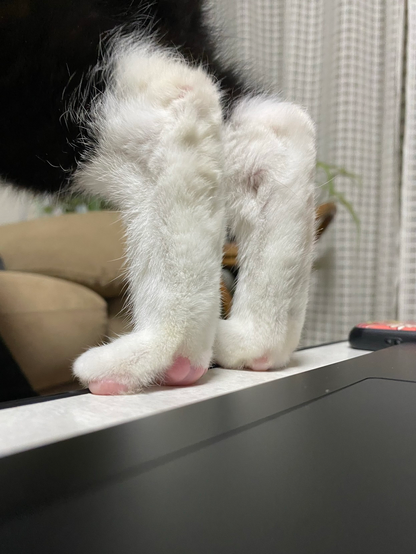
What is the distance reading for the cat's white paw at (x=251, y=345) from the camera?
50 cm

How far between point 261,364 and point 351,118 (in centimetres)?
102

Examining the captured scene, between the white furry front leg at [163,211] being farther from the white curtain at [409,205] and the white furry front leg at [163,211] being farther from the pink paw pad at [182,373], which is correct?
the white curtain at [409,205]

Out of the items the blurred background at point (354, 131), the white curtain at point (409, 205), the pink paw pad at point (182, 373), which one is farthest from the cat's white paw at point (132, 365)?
the white curtain at point (409, 205)

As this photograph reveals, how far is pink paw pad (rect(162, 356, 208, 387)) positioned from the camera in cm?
43

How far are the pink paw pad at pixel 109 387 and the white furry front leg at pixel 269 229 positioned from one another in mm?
143

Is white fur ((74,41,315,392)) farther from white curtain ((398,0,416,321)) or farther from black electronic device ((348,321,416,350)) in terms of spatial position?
white curtain ((398,0,416,321))

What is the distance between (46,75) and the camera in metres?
0.42

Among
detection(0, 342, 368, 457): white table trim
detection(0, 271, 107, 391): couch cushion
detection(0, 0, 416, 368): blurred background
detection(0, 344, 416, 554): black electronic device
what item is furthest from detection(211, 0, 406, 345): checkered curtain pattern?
detection(0, 344, 416, 554): black electronic device

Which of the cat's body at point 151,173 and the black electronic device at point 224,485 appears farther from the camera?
the cat's body at point 151,173

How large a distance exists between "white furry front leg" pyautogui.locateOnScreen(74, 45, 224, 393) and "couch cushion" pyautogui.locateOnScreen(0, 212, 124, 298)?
495 mm

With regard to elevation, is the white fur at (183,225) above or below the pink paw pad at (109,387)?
above

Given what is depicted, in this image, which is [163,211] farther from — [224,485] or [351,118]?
[351,118]

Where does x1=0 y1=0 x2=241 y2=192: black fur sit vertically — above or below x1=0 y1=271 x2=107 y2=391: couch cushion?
above

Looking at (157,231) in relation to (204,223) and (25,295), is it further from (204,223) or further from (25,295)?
(25,295)
